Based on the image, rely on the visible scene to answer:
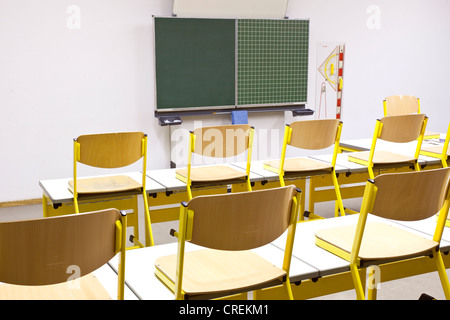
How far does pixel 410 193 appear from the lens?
7.38 feet

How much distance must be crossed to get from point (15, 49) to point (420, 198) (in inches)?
171

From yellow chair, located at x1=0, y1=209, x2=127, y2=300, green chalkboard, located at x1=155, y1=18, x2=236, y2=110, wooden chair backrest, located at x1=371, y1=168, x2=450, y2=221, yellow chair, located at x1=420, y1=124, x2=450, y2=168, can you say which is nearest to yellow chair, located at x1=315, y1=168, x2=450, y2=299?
wooden chair backrest, located at x1=371, y1=168, x2=450, y2=221

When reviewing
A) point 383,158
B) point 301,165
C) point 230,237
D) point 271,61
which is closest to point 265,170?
point 301,165

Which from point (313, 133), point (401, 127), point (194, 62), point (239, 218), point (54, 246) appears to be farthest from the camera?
point (194, 62)

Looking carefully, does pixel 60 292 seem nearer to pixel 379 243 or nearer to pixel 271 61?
pixel 379 243

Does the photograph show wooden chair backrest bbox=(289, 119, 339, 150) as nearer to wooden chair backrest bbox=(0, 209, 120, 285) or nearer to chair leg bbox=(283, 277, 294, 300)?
chair leg bbox=(283, 277, 294, 300)

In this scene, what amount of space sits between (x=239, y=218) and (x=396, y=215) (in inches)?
28.2

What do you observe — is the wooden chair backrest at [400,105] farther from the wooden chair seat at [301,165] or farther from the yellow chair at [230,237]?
the yellow chair at [230,237]

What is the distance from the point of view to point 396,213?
2.25 m

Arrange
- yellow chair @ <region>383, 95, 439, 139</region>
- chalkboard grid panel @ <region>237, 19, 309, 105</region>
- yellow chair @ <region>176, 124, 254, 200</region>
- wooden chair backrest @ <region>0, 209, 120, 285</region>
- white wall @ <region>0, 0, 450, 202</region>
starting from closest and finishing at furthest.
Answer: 1. wooden chair backrest @ <region>0, 209, 120, 285</region>
2. yellow chair @ <region>176, 124, 254, 200</region>
3. white wall @ <region>0, 0, 450, 202</region>
4. yellow chair @ <region>383, 95, 439, 139</region>
5. chalkboard grid panel @ <region>237, 19, 309, 105</region>

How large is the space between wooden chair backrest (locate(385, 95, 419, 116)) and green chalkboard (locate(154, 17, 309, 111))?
134 centimetres

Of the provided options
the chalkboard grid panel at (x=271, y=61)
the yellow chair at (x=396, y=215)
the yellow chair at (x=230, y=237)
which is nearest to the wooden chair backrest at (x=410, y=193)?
the yellow chair at (x=396, y=215)

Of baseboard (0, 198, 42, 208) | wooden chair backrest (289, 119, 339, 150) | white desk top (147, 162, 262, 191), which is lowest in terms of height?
A: baseboard (0, 198, 42, 208)

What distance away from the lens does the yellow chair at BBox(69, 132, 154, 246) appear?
3.42m
